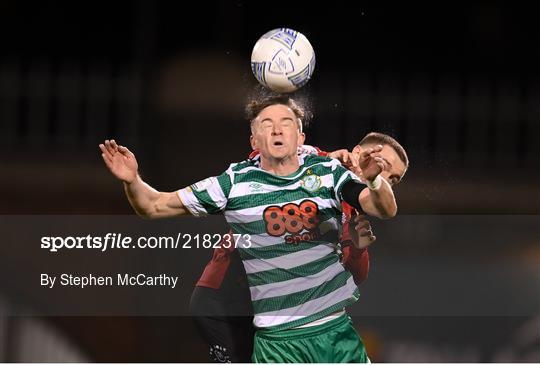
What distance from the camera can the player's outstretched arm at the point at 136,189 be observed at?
4234 millimetres

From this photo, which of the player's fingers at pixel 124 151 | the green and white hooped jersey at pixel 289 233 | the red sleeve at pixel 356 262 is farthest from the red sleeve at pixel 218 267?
the player's fingers at pixel 124 151

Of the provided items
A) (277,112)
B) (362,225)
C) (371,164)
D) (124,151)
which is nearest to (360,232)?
(362,225)

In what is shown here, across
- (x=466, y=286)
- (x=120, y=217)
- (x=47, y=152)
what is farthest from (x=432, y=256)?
(x=47, y=152)

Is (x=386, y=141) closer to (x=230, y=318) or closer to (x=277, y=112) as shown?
(x=277, y=112)

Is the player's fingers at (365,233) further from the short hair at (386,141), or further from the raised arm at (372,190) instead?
the short hair at (386,141)

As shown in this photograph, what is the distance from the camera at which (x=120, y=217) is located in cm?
543

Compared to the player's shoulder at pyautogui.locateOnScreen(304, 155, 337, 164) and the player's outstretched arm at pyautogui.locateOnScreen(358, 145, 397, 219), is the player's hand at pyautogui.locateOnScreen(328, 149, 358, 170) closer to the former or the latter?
the player's shoulder at pyautogui.locateOnScreen(304, 155, 337, 164)

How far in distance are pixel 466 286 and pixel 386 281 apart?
464 mm

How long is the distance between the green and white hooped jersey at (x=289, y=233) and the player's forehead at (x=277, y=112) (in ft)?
0.76

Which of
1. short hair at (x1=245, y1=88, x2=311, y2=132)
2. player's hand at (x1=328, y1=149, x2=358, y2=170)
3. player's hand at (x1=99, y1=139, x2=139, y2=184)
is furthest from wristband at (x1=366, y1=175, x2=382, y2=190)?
player's hand at (x1=99, y1=139, x2=139, y2=184)

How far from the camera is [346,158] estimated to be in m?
4.81

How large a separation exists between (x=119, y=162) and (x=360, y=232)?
1257 millimetres

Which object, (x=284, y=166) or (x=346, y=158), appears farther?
(x=346, y=158)

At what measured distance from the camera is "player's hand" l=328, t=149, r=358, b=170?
479 centimetres
